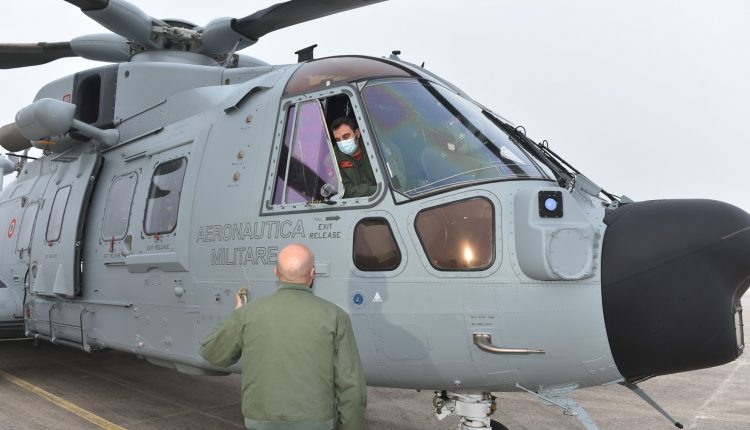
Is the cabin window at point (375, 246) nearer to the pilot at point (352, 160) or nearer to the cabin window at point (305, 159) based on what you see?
the pilot at point (352, 160)

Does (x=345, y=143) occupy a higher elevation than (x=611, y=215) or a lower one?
higher

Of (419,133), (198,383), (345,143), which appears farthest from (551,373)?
(198,383)

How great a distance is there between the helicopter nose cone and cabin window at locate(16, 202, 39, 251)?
22.3ft

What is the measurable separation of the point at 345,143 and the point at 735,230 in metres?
2.24

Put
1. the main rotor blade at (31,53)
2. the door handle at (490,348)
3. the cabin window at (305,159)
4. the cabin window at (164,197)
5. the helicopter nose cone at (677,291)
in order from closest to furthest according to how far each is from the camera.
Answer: the helicopter nose cone at (677,291) → the door handle at (490,348) → the cabin window at (305,159) → the cabin window at (164,197) → the main rotor blade at (31,53)

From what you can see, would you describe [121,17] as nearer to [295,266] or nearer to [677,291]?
[295,266]

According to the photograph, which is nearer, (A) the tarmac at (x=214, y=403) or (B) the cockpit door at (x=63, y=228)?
(A) the tarmac at (x=214, y=403)

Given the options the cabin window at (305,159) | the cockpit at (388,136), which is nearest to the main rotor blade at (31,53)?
the cockpit at (388,136)

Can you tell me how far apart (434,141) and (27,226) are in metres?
6.01

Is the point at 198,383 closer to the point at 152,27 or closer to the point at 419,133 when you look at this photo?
the point at 152,27

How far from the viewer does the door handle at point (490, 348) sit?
3.25 metres

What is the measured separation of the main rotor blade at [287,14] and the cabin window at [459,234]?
252 centimetres

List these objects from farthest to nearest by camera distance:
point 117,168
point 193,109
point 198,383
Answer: point 198,383
point 117,168
point 193,109

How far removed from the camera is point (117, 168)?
606cm
